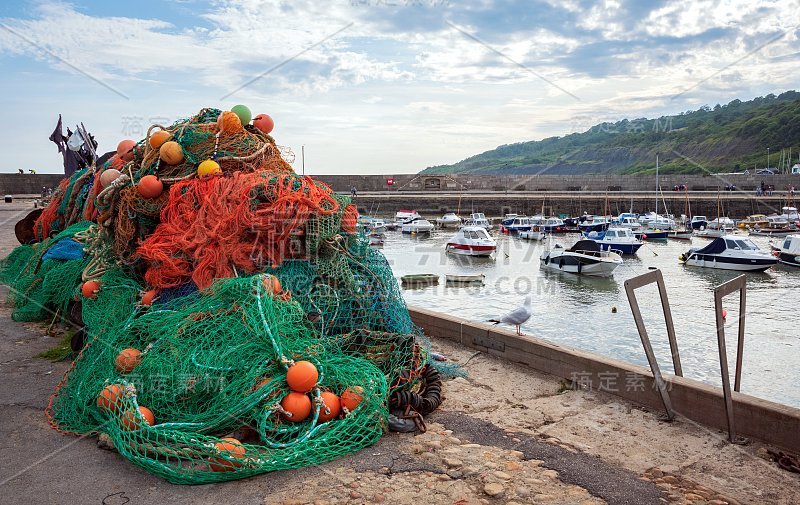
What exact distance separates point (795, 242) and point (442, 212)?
88.0 feet

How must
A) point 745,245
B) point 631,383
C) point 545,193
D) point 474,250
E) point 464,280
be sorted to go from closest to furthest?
point 631,383
point 464,280
point 745,245
point 474,250
point 545,193

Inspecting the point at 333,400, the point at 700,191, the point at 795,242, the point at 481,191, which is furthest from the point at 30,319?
the point at 700,191

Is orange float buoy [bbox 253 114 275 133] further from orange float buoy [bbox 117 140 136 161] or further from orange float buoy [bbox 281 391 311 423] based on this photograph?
orange float buoy [bbox 281 391 311 423]

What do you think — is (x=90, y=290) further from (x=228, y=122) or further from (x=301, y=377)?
(x=301, y=377)

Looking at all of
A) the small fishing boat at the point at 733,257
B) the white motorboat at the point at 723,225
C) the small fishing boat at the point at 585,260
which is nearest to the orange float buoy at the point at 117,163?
the small fishing boat at the point at 585,260

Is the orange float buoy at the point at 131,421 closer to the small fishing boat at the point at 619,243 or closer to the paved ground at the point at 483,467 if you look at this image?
the paved ground at the point at 483,467

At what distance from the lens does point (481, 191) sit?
56.5 m

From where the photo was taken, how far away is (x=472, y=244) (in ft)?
91.7

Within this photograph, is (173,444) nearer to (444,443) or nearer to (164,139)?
(444,443)

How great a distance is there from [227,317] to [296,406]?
37.9 inches

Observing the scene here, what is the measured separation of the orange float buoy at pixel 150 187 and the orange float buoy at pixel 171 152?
253 millimetres

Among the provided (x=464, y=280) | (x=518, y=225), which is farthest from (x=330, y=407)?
(x=518, y=225)

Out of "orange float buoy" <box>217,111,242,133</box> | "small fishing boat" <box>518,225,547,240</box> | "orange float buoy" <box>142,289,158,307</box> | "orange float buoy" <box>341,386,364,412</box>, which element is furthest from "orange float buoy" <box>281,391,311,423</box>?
"small fishing boat" <box>518,225,547,240</box>

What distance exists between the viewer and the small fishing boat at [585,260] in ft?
75.1
